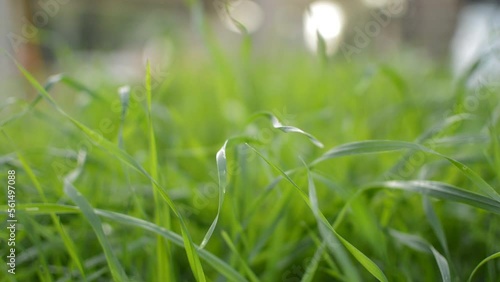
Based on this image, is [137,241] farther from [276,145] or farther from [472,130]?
[472,130]

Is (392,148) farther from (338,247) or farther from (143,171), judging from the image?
(143,171)

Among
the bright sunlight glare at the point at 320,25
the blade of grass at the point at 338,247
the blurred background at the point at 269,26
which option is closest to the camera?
the blade of grass at the point at 338,247

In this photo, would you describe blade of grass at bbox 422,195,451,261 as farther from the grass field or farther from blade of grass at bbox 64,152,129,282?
blade of grass at bbox 64,152,129,282

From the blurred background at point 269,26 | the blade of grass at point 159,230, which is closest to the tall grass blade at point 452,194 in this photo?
the blade of grass at point 159,230

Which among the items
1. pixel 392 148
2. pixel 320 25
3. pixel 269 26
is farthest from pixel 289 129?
pixel 269 26

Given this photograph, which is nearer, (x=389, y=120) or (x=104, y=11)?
(x=389, y=120)

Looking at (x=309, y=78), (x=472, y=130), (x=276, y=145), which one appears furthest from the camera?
(x=309, y=78)

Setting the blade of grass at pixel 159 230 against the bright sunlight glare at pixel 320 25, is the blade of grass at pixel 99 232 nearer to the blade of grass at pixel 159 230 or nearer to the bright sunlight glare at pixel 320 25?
the blade of grass at pixel 159 230

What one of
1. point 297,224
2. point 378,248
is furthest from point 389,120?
point 378,248
